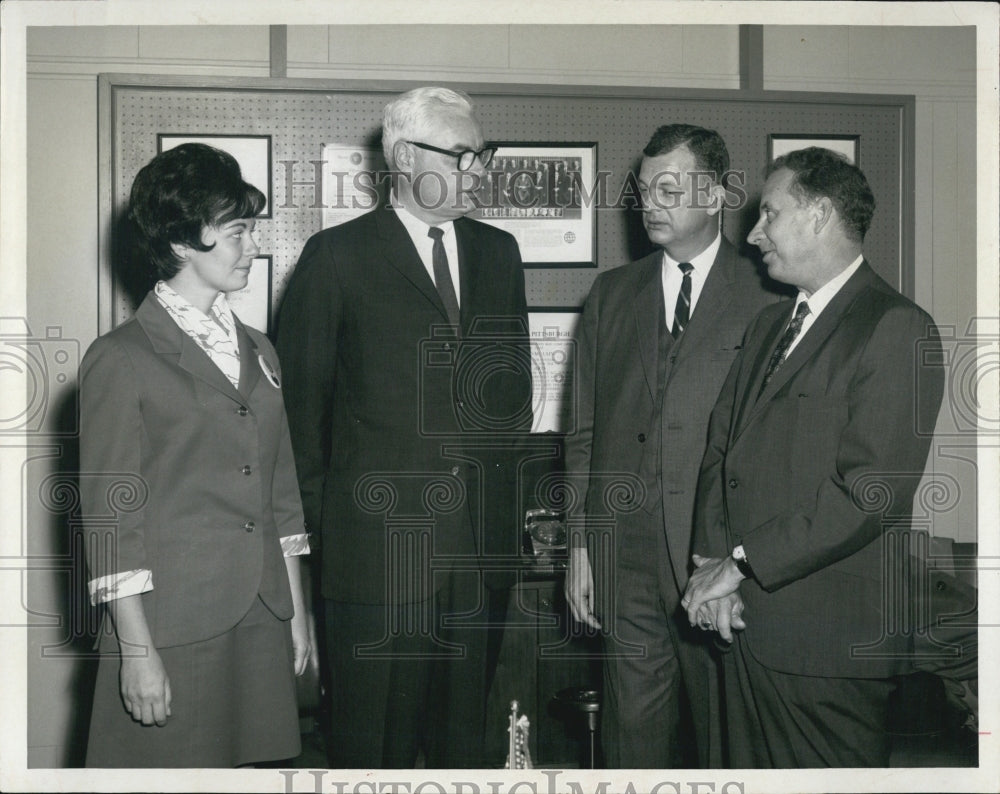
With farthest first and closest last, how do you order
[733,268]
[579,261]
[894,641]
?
[579,261] < [733,268] < [894,641]

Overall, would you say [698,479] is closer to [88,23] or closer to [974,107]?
[974,107]

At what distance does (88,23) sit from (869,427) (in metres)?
2.38

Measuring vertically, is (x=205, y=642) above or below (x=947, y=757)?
above

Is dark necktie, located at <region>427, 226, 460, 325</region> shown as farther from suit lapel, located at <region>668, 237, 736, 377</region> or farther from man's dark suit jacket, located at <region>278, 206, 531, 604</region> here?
suit lapel, located at <region>668, 237, 736, 377</region>

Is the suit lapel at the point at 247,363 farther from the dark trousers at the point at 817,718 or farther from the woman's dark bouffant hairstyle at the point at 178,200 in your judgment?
the dark trousers at the point at 817,718

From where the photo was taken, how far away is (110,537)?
2020 millimetres

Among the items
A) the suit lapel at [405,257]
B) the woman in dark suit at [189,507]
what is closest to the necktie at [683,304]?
the suit lapel at [405,257]

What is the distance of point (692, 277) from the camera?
8.80ft

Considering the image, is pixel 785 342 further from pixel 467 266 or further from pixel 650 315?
pixel 467 266

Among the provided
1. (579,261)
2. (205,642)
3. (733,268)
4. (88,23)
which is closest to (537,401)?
(579,261)

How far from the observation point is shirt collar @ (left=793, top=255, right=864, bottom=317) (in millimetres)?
2385

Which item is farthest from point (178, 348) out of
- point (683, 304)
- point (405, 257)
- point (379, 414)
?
point (683, 304)

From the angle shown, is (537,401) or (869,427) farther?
(537,401)

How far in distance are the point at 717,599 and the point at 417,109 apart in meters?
1.50
